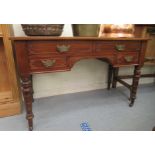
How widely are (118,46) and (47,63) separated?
0.58 metres

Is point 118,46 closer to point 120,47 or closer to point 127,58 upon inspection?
point 120,47

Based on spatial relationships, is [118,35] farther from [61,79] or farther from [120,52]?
[61,79]

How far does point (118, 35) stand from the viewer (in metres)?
1.26

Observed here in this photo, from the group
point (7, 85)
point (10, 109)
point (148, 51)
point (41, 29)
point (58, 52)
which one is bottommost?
point (10, 109)

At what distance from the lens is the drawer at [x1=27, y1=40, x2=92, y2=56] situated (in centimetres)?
92

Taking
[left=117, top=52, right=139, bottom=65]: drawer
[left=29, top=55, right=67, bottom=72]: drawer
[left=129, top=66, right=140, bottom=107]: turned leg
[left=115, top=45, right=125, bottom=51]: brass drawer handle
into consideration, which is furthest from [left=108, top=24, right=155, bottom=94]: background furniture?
[left=29, top=55, right=67, bottom=72]: drawer

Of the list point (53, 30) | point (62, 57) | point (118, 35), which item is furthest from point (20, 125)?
point (118, 35)

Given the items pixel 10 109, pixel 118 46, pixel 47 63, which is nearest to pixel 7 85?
pixel 10 109

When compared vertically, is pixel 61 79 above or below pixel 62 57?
below

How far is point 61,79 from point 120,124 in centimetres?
79

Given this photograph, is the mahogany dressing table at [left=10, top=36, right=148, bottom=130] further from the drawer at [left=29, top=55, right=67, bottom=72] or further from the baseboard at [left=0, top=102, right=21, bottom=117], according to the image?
the baseboard at [left=0, top=102, right=21, bottom=117]

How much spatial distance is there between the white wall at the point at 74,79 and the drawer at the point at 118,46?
1.76ft

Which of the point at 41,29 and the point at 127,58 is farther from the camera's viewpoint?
the point at 127,58

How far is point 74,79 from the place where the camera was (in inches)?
67.4
